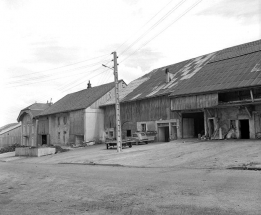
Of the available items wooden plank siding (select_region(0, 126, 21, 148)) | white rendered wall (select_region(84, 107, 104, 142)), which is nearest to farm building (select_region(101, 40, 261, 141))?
white rendered wall (select_region(84, 107, 104, 142))

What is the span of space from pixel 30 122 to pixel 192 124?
120ft

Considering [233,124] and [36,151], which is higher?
[233,124]

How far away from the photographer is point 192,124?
3259cm

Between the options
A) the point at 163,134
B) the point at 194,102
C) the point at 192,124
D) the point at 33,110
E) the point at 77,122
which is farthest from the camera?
the point at 33,110

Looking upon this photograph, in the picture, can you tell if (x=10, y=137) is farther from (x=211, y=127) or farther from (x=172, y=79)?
(x=211, y=127)

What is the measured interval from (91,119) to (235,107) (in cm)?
2272

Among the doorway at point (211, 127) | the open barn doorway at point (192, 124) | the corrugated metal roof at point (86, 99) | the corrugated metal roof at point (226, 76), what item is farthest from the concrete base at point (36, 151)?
the doorway at point (211, 127)

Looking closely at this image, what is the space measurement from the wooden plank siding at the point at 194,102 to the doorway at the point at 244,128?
280 cm

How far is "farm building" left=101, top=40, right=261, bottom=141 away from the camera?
2525 centimetres

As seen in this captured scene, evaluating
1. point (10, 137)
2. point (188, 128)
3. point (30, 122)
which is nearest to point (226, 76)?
point (188, 128)

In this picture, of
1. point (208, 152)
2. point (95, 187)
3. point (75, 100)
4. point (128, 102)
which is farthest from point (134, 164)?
point (75, 100)

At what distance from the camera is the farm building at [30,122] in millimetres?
56625

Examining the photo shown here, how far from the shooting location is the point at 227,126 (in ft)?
86.9

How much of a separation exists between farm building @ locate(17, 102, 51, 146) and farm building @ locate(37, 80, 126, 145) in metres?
4.77
